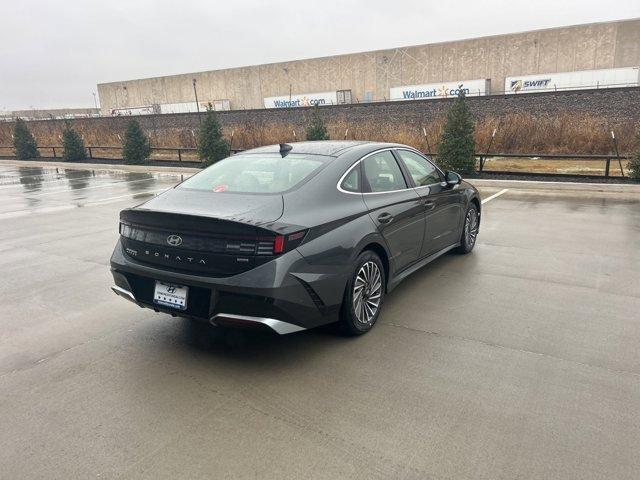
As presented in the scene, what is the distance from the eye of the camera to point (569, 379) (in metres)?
3.35

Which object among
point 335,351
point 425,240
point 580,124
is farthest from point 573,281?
point 580,124

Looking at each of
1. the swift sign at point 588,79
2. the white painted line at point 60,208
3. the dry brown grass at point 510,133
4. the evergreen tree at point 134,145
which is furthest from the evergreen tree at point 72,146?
the swift sign at point 588,79

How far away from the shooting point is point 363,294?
13.4 ft

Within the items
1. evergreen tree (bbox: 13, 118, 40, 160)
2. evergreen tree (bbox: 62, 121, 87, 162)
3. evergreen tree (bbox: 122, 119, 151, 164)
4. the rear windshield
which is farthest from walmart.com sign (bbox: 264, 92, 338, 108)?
the rear windshield

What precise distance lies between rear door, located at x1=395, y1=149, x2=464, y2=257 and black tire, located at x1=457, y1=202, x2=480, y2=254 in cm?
33

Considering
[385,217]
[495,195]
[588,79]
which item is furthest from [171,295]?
[588,79]

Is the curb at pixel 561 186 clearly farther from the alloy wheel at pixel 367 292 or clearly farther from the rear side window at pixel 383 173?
the alloy wheel at pixel 367 292

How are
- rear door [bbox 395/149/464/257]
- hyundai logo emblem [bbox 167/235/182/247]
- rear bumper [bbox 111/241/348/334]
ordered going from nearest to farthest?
rear bumper [bbox 111/241/348/334]
hyundai logo emblem [bbox 167/235/182/247]
rear door [bbox 395/149/464/257]

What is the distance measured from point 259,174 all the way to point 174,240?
1.07 m

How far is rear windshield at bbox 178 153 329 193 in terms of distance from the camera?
403cm

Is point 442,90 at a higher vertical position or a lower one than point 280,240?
higher

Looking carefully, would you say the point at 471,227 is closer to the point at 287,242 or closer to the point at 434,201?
the point at 434,201

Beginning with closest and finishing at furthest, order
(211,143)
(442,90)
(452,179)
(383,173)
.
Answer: (383,173)
(452,179)
(211,143)
(442,90)

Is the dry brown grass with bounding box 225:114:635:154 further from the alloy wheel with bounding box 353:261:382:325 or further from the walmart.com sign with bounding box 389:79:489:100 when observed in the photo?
the walmart.com sign with bounding box 389:79:489:100
